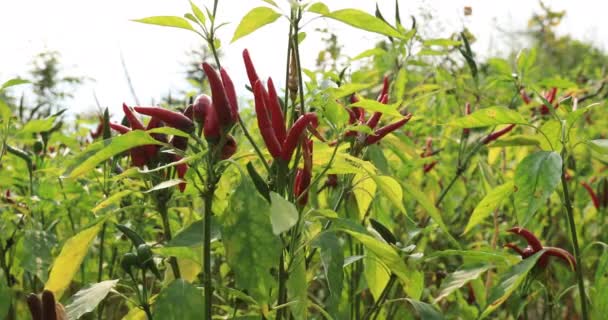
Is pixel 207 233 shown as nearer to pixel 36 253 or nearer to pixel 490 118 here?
pixel 490 118

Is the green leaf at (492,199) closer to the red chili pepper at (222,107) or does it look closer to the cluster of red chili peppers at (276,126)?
the cluster of red chili peppers at (276,126)

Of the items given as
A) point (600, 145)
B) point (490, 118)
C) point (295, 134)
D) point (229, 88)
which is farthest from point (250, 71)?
point (600, 145)

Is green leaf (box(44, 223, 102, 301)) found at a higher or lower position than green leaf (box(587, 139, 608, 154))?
lower

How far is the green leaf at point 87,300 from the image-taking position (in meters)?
1.08

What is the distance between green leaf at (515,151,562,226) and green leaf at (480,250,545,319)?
9 cm

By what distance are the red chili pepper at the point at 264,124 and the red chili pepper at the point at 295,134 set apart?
0.04ft

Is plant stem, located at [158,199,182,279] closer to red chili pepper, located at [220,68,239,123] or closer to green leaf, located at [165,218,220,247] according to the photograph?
green leaf, located at [165,218,220,247]

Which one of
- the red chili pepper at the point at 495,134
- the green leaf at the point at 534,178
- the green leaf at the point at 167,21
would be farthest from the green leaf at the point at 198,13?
the red chili pepper at the point at 495,134

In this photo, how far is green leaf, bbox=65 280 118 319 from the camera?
1.08 meters

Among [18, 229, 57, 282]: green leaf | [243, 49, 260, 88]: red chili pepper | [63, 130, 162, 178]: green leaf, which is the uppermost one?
[243, 49, 260, 88]: red chili pepper

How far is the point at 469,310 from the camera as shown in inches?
73.5

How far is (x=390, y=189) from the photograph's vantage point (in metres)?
1.13

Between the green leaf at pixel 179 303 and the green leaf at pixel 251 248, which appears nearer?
the green leaf at pixel 251 248

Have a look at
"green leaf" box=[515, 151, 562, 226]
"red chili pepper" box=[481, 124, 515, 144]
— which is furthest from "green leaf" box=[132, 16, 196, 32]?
"red chili pepper" box=[481, 124, 515, 144]
